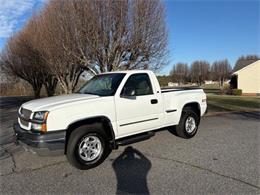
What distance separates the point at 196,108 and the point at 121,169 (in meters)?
3.63

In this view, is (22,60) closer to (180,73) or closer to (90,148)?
(90,148)

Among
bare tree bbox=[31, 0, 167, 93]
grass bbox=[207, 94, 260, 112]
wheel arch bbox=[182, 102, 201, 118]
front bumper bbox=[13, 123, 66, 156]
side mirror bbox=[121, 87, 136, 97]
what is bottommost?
grass bbox=[207, 94, 260, 112]

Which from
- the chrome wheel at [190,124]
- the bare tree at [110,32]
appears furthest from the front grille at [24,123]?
the bare tree at [110,32]

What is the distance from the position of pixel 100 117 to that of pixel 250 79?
122ft

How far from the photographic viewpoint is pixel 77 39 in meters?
12.5

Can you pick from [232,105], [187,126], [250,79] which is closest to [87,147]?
[187,126]

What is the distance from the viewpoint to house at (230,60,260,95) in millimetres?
36500

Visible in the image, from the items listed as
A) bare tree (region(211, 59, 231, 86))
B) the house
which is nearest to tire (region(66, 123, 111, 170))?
the house

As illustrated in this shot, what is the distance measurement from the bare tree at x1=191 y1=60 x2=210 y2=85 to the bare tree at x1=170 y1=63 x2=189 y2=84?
2.54 meters

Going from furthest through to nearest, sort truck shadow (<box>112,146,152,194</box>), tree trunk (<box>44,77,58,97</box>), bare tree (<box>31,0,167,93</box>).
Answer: tree trunk (<box>44,77,58,97</box>) < bare tree (<box>31,0,167,93</box>) < truck shadow (<box>112,146,152,194</box>)

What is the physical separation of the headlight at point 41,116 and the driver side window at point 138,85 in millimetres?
1721

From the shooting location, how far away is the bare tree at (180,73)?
8559 centimetres

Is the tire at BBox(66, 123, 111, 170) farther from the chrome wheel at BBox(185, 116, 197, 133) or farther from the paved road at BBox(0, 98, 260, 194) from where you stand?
the chrome wheel at BBox(185, 116, 197, 133)

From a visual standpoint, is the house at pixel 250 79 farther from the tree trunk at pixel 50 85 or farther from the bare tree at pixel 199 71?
the bare tree at pixel 199 71
